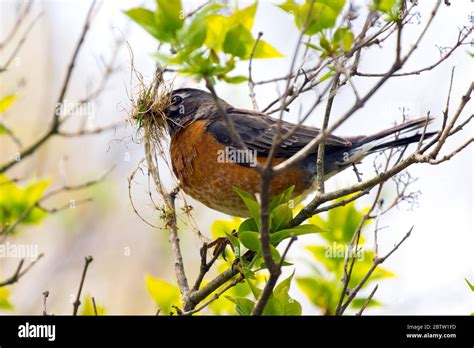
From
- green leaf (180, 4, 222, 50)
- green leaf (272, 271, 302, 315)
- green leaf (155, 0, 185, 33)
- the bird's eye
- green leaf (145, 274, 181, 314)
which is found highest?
the bird's eye

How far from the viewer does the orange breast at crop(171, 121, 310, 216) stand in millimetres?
3375

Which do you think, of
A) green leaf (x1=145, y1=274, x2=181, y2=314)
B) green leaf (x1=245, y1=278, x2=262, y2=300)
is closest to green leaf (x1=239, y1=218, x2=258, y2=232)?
green leaf (x1=245, y1=278, x2=262, y2=300)

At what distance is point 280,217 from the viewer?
8.00 ft

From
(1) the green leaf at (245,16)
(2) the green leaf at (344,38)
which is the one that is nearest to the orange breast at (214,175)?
(2) the green leaf at (344,38)

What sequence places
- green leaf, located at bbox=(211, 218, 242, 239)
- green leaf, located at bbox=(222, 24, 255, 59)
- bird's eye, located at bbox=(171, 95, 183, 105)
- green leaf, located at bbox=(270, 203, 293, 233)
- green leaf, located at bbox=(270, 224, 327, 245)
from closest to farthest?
green leaf, located at bbox=(222, 24, 255, 59), green leaf, located at bbox=(270, 224, 327, 245), green leaf, located at bbox=(270, 203, 293, 233), green leaf, located at bbox=(211, 218, 242, 239), bird's eye, located at bbox=(171, 95, 183, 105)

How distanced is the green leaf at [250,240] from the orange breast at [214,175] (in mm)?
1001

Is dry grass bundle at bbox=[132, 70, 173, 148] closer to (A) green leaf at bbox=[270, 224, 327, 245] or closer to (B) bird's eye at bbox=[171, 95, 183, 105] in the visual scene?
(B) bird's eye at bbox=[171, 95, 183, 105]

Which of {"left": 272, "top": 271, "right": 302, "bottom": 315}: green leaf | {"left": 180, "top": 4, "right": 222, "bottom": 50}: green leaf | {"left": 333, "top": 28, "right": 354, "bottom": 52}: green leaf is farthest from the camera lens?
{"left": 272, "top": 271, "right": 302, "bottom": 315}: green leaf

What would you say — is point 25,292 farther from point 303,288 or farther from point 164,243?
point 303,288

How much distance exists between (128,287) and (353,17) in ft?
15.6

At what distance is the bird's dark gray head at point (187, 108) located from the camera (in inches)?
145

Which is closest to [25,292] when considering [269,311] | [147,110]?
[147,110]

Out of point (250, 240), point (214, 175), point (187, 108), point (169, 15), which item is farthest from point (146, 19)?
point (187, 108)

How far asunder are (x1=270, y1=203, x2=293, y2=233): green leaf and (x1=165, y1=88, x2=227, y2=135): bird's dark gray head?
1.37 m
